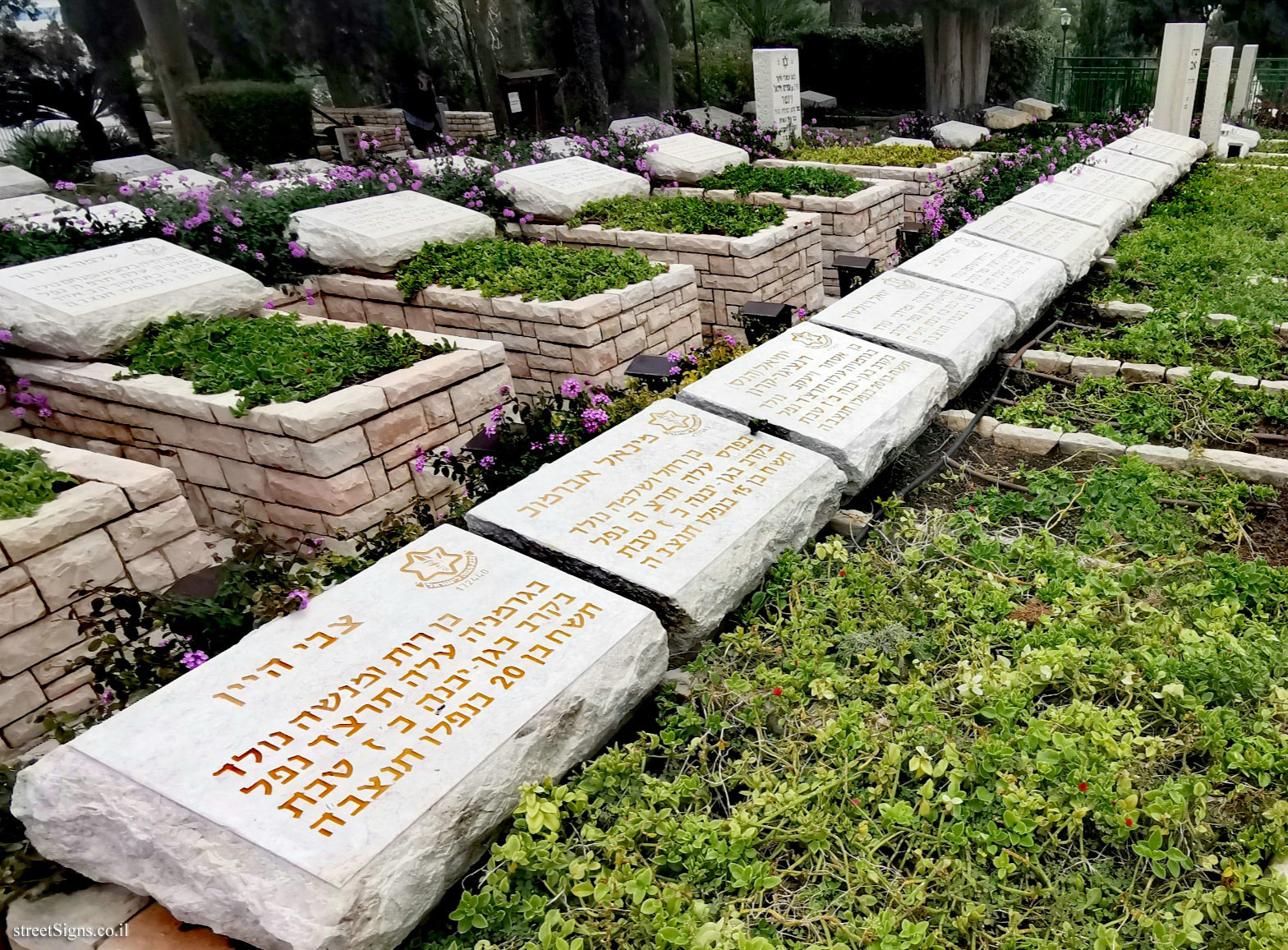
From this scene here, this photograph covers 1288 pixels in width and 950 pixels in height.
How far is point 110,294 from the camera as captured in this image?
4.92 m

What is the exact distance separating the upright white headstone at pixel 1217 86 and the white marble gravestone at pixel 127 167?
13.2 m

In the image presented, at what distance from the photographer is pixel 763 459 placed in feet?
10.6

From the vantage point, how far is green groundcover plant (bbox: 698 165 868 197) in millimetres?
7961

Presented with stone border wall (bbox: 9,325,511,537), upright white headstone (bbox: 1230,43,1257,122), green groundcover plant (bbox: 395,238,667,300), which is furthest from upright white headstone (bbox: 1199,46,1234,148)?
stone border wall (bbox: 9,325,511,537)

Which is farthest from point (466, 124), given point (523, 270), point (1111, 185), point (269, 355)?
point (269, 355)

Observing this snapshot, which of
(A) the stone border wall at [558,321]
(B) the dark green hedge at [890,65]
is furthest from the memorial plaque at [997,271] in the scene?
(B) the dark green hedge at [890,65]

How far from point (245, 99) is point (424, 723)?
39.2 ft

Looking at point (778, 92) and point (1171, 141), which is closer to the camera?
point (1171, 141)

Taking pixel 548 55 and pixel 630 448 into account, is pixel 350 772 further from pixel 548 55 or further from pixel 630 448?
pixel 548 55

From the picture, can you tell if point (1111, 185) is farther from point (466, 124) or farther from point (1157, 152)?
point (466, 124)

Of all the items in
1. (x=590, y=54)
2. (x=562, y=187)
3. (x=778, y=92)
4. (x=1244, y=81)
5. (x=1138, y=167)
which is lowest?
(x=1244, y=81)

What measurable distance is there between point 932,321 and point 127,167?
9790 mm

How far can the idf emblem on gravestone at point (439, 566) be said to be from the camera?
8.52 ft

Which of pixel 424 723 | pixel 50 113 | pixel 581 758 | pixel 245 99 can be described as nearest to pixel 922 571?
pixel 581 758
